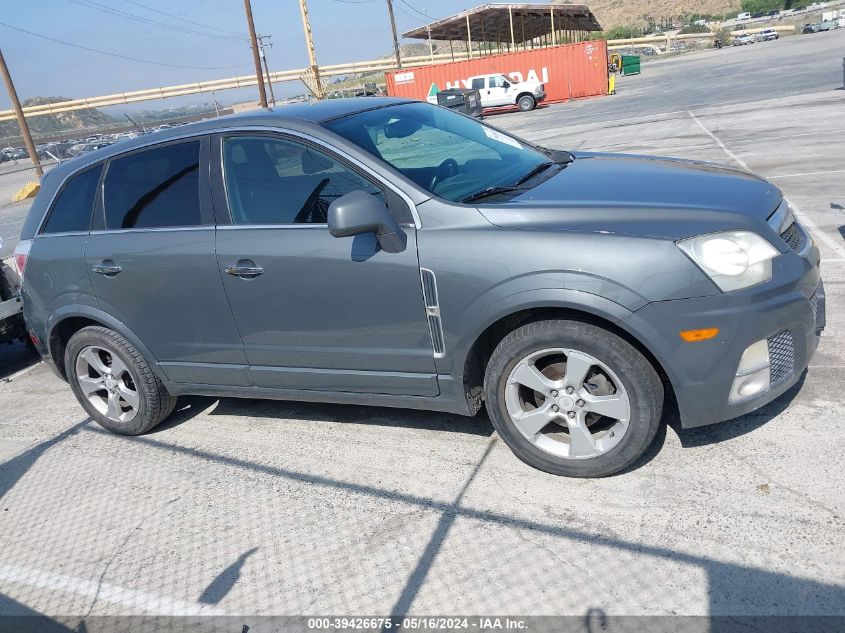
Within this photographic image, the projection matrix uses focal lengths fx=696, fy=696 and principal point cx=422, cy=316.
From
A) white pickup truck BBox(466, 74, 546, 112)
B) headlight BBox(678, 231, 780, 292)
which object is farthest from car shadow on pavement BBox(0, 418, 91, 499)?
white pickup truck BBox(466, 74, 546, 112)

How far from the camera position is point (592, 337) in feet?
9.93

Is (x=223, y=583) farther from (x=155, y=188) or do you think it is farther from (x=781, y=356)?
(x=781, y=356)

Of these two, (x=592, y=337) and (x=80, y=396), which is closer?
(x=592, y=337)

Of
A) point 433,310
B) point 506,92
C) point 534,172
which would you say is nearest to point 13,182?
point 506,92

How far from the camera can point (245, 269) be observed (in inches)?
148

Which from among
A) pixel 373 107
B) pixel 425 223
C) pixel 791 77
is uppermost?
pixel 373 107

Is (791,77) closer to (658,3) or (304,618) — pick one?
(304,618)

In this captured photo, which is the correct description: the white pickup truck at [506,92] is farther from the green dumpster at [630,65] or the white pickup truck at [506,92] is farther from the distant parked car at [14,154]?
the distant parked car at [14,154]

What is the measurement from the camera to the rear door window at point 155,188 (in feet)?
13.2

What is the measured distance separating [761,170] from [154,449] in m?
8.70

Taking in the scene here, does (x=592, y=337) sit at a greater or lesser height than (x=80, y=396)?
greater

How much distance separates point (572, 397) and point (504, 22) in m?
45.8

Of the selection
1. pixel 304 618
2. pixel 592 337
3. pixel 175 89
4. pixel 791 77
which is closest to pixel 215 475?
pixel 304 618

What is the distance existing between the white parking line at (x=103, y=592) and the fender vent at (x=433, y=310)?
1495 mm
